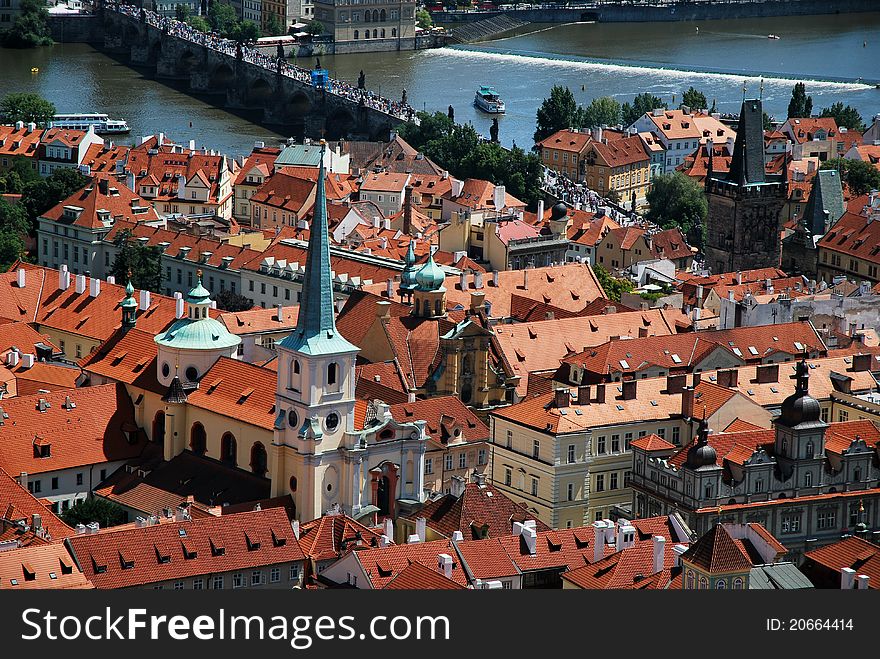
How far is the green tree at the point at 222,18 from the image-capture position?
165 m

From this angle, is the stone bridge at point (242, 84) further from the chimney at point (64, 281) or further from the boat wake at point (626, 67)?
the chimney at point (64, 281)

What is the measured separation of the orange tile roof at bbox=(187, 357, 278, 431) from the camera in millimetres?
63188

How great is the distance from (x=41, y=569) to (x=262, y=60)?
97581 mm

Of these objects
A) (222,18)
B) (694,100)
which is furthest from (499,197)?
(222,18)

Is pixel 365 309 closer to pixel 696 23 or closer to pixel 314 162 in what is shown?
pixel 314 162

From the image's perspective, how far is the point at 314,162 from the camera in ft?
363

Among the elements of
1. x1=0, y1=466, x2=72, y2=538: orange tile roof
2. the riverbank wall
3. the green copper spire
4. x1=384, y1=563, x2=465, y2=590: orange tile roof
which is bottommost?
the riverbank wall

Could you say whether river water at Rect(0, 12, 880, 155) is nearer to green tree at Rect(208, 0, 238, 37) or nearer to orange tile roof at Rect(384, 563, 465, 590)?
green tree at Rect(208, 0, 238, 37)

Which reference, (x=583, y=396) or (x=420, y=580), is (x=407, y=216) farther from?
(x=420, y=580)

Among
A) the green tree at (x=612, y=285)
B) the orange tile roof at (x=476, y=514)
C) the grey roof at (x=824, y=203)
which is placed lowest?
the green tree at (x=612, y=285)

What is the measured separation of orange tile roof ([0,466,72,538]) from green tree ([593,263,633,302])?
30719 mm

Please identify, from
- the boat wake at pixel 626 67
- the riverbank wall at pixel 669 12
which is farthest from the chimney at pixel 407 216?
the riverbank wall at pixel 669 12

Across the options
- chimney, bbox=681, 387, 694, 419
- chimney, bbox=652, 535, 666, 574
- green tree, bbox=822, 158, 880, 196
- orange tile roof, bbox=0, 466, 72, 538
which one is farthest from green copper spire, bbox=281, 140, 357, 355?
green tree, bbox=822, 158, 880, 196

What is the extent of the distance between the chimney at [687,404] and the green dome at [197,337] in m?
10.5
